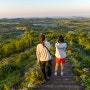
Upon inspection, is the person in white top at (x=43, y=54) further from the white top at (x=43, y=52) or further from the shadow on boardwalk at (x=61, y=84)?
the shadow on boardwalk at (x=61, y=84)

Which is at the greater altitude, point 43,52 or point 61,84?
point 43,52

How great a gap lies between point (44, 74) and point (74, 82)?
135cm

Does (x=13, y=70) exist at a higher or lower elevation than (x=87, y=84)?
lower

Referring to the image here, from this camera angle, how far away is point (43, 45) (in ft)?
37.4

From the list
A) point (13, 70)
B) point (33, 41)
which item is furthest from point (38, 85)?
point (33, 41)

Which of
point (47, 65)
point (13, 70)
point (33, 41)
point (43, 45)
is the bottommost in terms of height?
point (33, 41)

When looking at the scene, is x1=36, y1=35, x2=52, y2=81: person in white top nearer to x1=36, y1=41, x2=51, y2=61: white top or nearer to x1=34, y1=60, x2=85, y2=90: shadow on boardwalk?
x1=36, y1=41, x2=51, y2=61: white top

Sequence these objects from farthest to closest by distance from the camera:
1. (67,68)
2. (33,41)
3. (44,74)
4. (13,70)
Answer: (33,41) → (13,70) → (67,68) → (44,74)

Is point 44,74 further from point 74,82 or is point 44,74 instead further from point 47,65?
point 74,82

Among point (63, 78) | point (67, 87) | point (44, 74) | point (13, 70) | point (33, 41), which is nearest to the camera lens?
Result: point (67, 87)

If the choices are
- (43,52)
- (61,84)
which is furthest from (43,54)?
(61,84)

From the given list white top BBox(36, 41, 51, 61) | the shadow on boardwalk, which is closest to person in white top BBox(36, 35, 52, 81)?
white top BBox(36, 41, 51, 61)

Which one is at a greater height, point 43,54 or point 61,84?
point 43,54

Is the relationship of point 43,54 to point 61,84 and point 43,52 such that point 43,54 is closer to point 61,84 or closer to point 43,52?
point 43,52
